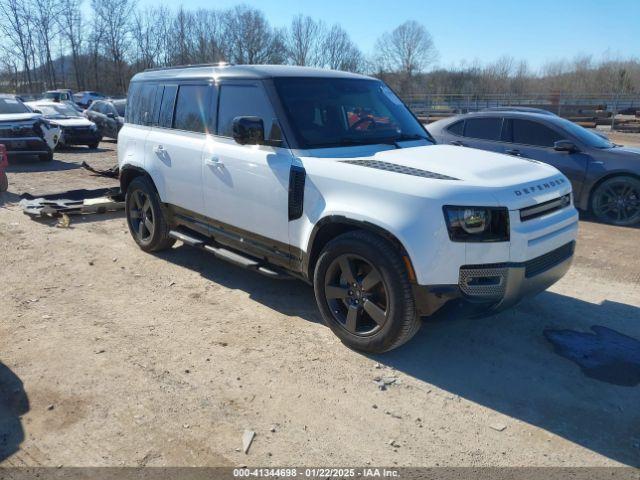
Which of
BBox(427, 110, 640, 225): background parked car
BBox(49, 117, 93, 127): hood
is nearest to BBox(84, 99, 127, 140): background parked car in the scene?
BBox(49, 117, 93, 127): hood

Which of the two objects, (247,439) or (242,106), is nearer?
(247,439)

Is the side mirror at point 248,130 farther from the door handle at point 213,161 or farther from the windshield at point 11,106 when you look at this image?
the windshield at point 11,106

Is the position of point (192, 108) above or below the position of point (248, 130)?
above

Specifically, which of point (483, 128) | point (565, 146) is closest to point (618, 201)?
point (565, 146)

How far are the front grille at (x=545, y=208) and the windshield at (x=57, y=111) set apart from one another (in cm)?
1756

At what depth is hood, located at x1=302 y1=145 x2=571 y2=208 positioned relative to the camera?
353 centimetres

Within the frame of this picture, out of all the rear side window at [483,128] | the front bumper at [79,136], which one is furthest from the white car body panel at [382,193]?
the front bumper at [79,136]

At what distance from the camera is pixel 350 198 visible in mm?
3830

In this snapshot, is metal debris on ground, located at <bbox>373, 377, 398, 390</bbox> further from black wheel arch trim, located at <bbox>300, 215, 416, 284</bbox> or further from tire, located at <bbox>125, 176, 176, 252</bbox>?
tire, located at <bbox>125, 176, 176, 252</bbox>

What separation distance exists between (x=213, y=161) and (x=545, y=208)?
9.53 ft

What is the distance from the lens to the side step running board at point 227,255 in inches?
181

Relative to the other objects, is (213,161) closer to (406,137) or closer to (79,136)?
(406,137)

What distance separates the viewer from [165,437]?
3.09 metres

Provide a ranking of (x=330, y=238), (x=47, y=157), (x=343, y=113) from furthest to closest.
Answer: (x=47, y=157), (x=343, y=113), (x=330, y=238)
